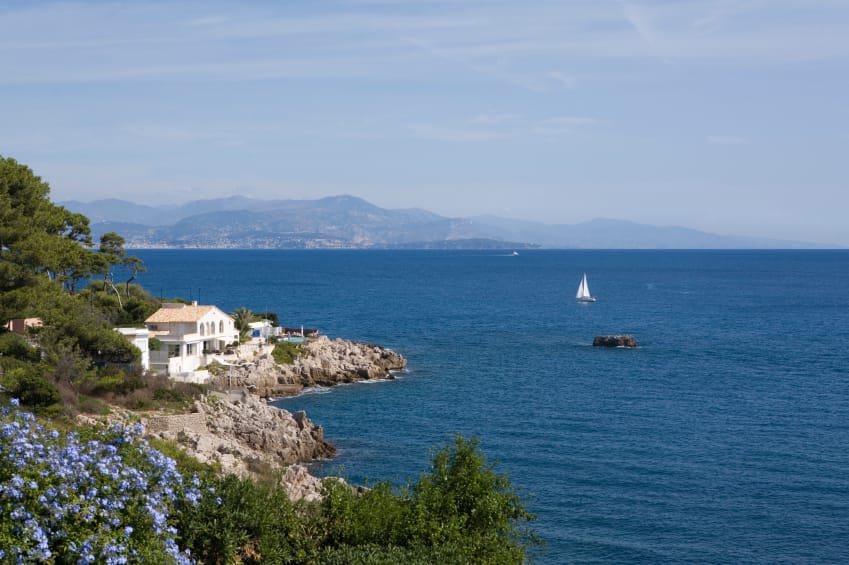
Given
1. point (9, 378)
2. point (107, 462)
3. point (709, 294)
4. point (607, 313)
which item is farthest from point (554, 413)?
Answer: point (709, 294)

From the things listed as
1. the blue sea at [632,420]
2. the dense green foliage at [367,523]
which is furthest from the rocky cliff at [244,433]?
the dense green foliage at [367,523]

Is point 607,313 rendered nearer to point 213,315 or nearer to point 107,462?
→ point 213,315

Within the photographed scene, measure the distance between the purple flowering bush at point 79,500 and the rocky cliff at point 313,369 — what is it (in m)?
31.7

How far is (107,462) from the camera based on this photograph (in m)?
16.1

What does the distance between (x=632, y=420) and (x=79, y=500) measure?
119 feet

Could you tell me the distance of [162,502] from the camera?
660 inches

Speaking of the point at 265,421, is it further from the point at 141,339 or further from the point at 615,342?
the point at 615,342

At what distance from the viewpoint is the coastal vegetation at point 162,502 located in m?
14.8

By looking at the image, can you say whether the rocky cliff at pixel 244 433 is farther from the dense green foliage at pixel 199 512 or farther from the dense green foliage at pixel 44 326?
the dense green foliage at pixel 199 512

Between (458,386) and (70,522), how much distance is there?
42760 millimetres

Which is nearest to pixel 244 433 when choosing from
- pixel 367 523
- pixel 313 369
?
pixel 367 523

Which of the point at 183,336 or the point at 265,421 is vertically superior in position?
the point at 183,336

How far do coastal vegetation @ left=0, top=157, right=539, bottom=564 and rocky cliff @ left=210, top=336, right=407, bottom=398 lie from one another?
16750 mm

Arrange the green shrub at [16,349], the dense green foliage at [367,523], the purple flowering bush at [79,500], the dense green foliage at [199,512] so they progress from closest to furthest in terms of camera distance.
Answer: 1. the purple flowering bush at [79,500]
2. the dense green foliage at [199,512]
3. the dense green foliage at [367,523]
4. the green shrub at [16,349]
